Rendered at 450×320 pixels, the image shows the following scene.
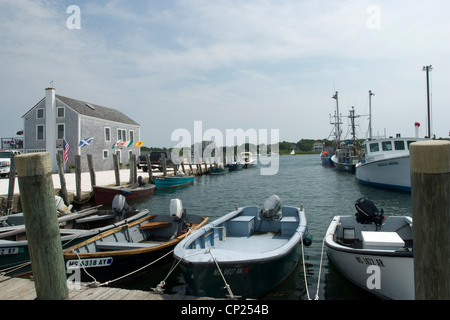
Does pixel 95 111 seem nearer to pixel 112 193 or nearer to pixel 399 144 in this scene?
pixel 112 193

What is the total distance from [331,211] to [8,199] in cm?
1614

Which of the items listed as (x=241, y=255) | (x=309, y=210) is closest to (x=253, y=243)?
(x=241, y=255)

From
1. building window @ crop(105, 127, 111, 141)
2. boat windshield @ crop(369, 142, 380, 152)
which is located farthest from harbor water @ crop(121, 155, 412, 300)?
building window @ crop(105, 127, 111, 141)

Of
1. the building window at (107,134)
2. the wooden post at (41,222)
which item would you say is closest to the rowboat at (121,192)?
the building window at (107,134)

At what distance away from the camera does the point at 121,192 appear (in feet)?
67.3

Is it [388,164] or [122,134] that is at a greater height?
[122,134]

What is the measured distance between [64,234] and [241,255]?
5.66m

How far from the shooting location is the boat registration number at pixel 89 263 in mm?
7079

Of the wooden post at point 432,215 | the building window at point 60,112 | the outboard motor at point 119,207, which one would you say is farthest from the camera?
the building window at point 60,112

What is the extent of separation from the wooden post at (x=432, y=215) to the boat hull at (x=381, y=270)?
9.12 ft

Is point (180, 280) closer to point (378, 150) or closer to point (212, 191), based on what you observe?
point (212, 191)

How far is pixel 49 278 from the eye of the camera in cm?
410

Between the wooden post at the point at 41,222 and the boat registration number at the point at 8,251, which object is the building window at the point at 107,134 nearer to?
the boat registration number at the point at 8,251

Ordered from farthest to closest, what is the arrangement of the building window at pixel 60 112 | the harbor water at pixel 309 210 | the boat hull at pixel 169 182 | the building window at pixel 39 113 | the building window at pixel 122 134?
the building window at pixel 122 134 → the building window at pixel 39 113 → the building window at pixel 60 112 → the boat hull at pixel 169 182 → the harbor water at pixel 309 210
